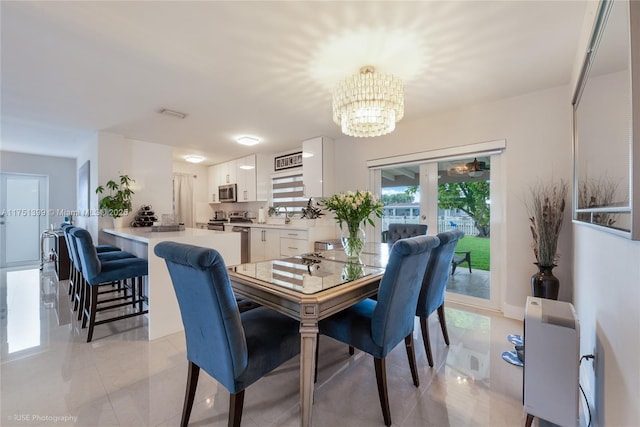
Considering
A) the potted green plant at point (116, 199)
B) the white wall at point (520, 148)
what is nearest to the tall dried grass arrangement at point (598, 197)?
the white wall at point (520, 148)

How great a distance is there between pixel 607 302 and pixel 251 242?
16.3ft

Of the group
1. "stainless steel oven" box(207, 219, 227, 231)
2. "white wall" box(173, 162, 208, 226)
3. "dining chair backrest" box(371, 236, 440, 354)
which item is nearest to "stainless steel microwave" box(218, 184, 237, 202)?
"stainless steel oven" box(207, 219, 227, 231)

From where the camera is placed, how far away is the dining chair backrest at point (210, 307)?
3.44 feet

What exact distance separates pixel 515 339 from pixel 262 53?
3228mm

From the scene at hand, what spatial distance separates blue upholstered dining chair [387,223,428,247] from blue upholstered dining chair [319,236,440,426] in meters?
1.56

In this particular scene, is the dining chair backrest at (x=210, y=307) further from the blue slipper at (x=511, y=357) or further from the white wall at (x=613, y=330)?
the blue slipper at (x=511, y=357)

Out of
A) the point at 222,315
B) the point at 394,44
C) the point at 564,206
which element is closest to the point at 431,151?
the point at 564,206

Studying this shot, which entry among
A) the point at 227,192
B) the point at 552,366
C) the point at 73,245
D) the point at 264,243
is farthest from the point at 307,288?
Answer: the point at 227,192

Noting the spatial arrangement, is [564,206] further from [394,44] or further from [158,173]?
[158,173]

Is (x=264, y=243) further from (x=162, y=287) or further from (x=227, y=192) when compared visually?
(x=162, y=287)

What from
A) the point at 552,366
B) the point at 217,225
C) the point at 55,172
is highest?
the point at 55,172

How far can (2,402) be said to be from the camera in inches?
61.0

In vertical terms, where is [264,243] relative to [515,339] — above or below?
above

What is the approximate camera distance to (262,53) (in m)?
2.00
